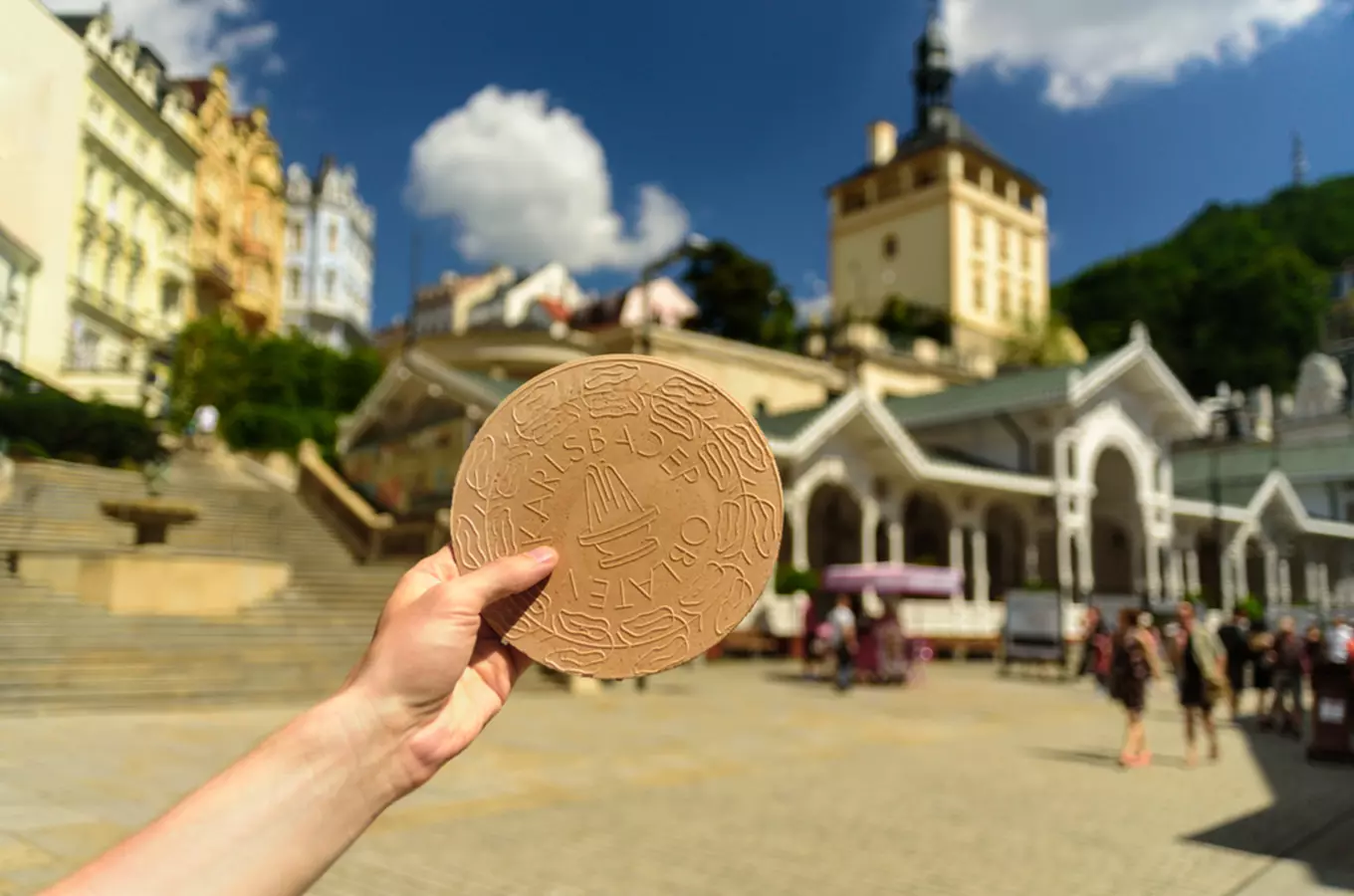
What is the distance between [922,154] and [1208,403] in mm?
33928

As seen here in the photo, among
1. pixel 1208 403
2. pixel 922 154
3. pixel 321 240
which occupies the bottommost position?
pixel 1208 403

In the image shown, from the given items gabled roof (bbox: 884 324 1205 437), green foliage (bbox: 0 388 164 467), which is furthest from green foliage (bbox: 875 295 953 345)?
green foliage (bbox: 0 388 164 467)

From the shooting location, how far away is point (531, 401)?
8.78 feet

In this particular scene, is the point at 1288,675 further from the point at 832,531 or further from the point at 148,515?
the point at 832,531

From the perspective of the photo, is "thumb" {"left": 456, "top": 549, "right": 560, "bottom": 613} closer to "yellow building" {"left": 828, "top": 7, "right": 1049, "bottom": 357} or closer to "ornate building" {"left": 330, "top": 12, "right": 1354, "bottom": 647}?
"ornate building" {"left": 330, "top": 12, "right": 1354, "bottom": 647}

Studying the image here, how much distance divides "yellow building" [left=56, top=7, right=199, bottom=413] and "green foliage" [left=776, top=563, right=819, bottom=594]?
1937 centimetres

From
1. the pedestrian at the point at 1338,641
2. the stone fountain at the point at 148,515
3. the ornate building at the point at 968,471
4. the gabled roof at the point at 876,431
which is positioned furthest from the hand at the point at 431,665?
the gabled roof at the point at 876,431

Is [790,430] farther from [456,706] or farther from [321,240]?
[321,240]

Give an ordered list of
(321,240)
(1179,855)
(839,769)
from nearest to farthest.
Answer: (1179,855)
(839,769)
(321,240)

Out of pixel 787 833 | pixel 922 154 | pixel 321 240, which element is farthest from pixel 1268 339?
pixel 787 833

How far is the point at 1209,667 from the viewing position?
11172 millimetres

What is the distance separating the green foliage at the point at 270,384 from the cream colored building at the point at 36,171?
25238 mm

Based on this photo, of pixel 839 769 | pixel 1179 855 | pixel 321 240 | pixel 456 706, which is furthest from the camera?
pixel 321 240

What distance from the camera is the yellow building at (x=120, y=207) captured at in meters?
4.30
